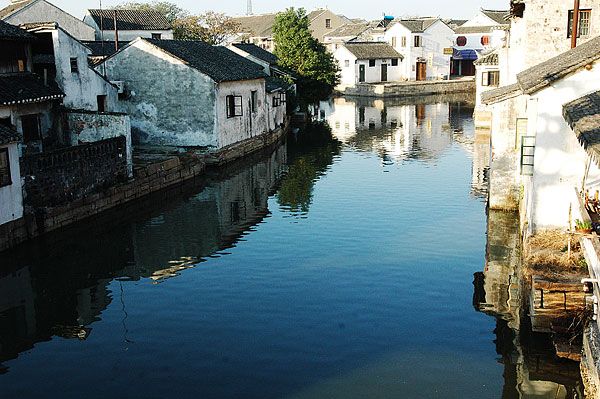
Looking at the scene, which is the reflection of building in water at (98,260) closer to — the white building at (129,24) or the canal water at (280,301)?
the canal water at (280,301)

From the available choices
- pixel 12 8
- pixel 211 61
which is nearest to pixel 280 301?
pixel 211 61

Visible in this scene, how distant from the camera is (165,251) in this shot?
20766 mm

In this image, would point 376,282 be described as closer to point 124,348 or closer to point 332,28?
point 124,348

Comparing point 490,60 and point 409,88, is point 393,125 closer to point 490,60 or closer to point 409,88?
point 490,60

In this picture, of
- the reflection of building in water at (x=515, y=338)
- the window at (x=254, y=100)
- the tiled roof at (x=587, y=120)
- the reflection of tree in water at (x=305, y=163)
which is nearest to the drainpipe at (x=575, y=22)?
the reflection of building in water at (x=515, y=338)

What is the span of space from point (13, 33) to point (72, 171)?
6.86 meters

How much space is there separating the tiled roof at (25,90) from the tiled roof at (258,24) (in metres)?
71.0

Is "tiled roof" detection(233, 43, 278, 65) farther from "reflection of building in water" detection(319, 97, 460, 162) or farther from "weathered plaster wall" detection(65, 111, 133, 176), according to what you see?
"weathered plaster wall" detection(65, 111, 133, 176)

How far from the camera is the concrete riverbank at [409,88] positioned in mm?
69500

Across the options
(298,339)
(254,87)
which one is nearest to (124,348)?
(298,339)

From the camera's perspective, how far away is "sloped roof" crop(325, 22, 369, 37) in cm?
8831

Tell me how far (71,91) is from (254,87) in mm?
→ 12630

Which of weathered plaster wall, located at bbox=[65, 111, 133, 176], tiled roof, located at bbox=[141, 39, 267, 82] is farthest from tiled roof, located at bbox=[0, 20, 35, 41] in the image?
tiled roof, located at bbox=[141, 39, 267, 82]

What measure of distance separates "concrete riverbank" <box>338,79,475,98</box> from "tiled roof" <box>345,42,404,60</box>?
13.5 feet
